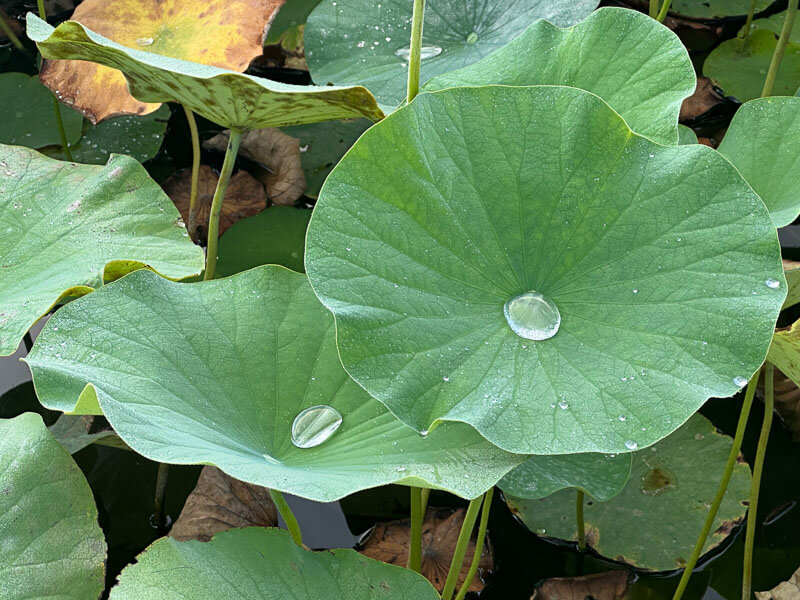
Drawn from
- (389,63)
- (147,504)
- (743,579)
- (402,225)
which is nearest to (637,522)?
(743,579)

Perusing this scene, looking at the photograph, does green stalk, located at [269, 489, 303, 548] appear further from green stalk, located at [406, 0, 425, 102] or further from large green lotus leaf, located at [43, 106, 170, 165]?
large green lotus leaf, located at [43, 106, 170, 165]

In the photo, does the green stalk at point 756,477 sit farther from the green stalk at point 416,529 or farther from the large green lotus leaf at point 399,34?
the large green lotus leaf at point 399,34

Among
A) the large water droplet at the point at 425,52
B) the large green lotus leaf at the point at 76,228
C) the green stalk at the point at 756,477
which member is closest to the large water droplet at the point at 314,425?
the large green lotus leaf at the point at 76,228

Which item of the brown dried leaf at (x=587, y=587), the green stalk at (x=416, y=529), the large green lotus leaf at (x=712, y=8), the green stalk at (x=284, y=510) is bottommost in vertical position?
the brown dried leaf at (x=587, y=587)

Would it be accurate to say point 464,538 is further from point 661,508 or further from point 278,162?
point 278,162

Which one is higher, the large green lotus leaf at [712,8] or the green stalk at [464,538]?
the large green lotus leaf at [712,8]
